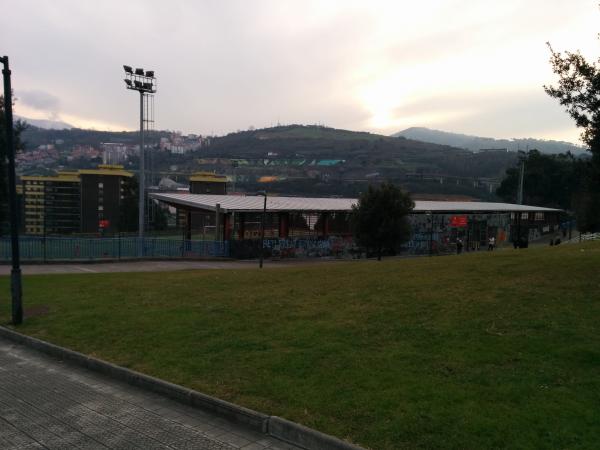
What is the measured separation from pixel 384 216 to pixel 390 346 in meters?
22.6

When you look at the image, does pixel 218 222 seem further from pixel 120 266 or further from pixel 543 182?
pixel 543 182

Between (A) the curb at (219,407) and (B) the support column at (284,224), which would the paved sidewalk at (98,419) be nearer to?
(A) the curb at (219,407)

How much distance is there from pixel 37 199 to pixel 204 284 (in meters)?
78.2

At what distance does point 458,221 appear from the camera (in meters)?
46.8

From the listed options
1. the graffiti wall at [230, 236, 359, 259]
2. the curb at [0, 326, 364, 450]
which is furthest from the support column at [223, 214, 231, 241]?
the curb at [0, 326, 364, 450]

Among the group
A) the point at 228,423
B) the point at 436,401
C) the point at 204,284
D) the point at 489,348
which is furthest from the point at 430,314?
the point at 204,284

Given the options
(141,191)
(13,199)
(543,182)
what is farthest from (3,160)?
(543,182)

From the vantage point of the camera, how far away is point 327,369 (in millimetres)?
6914

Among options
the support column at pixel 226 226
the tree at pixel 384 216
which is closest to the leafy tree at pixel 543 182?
the tree at pixel 384 216

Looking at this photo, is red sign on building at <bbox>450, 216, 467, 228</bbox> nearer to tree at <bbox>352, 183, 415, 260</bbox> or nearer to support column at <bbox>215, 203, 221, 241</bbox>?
tree at <bbox>352, 183, 415, 260</bbox>

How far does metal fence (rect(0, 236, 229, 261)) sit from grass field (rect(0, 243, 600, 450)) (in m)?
14.6

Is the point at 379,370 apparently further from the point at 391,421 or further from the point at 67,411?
the point at 67,411

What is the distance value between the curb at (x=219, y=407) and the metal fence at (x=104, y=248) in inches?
792

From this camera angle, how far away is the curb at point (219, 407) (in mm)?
5254
